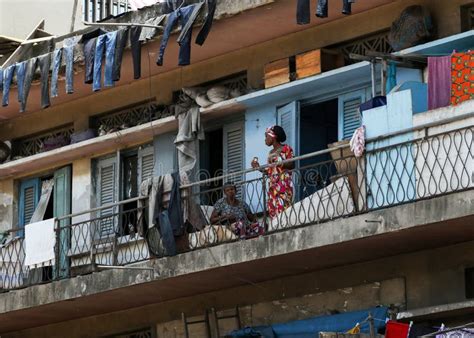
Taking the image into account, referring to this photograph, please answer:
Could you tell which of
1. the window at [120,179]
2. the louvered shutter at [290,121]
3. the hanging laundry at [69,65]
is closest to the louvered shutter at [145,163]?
the window at [120,179]

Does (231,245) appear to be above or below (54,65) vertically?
below

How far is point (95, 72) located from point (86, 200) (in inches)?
93.3

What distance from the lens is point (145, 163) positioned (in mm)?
22703

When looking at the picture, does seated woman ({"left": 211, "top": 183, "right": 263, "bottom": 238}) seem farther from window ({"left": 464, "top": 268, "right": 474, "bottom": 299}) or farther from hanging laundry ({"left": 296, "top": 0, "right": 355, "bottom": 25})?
window ({"left": 464, "top": 268, "right": 474, "bottom": 299})

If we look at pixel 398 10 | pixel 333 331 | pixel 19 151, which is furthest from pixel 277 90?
pixel 19 151

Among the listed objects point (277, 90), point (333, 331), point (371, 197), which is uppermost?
point (277, 90)

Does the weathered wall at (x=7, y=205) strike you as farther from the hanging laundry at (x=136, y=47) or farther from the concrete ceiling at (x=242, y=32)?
the hanging laundry at (x=136, y=47)

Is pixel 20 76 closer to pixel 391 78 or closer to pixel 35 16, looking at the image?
pixel 35 16

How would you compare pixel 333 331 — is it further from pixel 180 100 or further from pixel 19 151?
pixel 19 151

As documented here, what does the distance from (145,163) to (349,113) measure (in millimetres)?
3777

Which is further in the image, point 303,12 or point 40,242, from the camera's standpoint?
point 40,242

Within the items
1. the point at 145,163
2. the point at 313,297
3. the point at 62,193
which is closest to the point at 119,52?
the point at 145,163

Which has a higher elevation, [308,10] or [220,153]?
[308,10]

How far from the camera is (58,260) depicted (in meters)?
21.6
